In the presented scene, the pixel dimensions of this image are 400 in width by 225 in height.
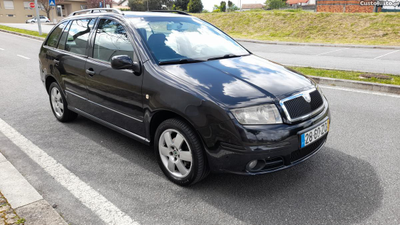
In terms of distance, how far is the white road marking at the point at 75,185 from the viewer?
105 inches

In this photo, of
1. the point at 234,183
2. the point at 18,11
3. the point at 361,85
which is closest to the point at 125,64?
the point at 234,183

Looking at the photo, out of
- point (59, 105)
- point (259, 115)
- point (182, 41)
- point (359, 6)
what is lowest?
point (59, 105)

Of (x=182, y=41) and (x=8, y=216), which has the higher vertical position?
(x=182, y=41)

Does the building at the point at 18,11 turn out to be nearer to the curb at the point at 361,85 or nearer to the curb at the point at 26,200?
the curb at the point at 361,85

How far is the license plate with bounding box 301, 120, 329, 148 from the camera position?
2.85 m

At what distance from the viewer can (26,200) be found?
2818 millimetres

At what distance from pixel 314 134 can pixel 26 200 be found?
265 centimetres

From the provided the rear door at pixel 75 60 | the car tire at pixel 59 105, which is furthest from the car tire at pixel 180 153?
the car tire at pixel 59 105

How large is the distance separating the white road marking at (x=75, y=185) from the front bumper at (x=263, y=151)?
886 mm

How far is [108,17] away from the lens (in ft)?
13.0

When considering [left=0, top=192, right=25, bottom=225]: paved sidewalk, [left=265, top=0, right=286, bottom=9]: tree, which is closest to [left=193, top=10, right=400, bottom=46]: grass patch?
[left=0, top=192, right=25, bottom=225]: paved sidewalk

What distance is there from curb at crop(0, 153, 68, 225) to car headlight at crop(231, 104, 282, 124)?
1.64 metres

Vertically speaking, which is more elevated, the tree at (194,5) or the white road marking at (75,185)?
the tree at (194,5)

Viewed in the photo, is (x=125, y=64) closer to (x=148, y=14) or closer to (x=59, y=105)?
(x=148, y=14)
